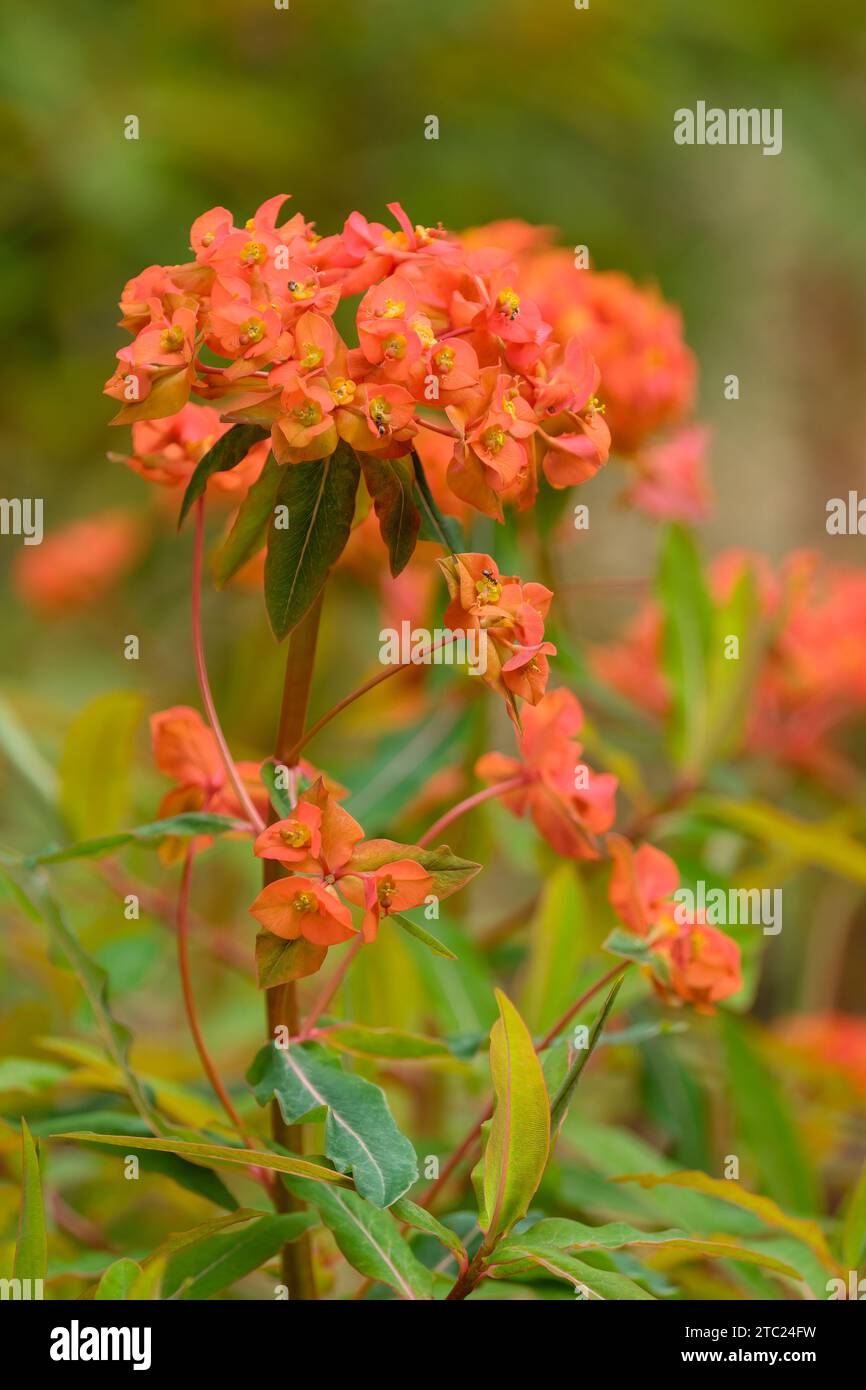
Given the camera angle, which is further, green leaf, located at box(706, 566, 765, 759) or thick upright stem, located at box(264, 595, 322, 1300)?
green leaf, located at box(706, 566, 765, 759)

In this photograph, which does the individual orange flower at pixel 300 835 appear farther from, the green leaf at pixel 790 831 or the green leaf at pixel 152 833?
the green leaf at pixel 790 831

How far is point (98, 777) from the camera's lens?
0.81m

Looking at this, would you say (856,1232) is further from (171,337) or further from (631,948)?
(171,337)

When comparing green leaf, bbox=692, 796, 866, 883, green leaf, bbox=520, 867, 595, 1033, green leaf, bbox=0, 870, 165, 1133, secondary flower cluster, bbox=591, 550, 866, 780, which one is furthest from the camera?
secondary flower cluster, bbox=591, 550, 866, 780

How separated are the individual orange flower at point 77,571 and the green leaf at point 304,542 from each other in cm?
84

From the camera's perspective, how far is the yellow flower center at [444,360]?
452mm

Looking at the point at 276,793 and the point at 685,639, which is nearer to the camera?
the point at 276,793

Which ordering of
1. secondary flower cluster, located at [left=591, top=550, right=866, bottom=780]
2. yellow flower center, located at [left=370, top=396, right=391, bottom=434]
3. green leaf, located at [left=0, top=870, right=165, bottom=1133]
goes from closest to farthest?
1. yellow flower center, located at [left=370, top=396, right=391, bottom=434]
2. green leaf, located at [left=0, top=870, right=165, bottom=1133]
3. secondary flower cluster, located at [left=591, top=550, right=866, bottom=780]

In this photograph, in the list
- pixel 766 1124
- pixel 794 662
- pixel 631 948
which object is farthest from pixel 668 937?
pixel 794 662

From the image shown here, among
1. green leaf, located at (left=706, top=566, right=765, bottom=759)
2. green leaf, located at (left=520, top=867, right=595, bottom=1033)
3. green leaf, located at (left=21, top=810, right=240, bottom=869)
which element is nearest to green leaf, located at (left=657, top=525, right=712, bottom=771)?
green leaf, located at (left=706, top=566, right=765, bottom=759)

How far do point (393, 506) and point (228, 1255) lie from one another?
0.96ft

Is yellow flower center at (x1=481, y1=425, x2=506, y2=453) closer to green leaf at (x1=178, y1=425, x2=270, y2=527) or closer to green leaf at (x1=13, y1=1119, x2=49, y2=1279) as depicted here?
green leaf at (x1=178, y1=425, x2=270, y2=527)

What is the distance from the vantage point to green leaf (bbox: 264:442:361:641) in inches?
18.5
